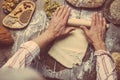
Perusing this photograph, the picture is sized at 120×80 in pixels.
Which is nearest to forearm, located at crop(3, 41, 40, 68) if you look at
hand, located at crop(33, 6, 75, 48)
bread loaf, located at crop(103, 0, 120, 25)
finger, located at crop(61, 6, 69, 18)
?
hand, located at crop(33, 6, 75, 48)

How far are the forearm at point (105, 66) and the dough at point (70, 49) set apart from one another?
0.08 metres

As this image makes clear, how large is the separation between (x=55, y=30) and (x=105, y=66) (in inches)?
9.2

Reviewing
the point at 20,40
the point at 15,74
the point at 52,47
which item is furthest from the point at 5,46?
the point at 15,74

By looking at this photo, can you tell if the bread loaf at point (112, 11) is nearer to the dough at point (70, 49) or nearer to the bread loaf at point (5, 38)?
the dough at point (70, 49)

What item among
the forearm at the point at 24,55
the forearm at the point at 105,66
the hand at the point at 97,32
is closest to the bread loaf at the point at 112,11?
the hand at the point at 97,32

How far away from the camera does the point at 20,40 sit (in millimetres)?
1287

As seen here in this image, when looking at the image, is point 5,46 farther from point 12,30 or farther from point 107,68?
point 107,68

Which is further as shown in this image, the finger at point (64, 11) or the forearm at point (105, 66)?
the finger at point (64, 11)

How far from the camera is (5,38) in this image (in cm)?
125

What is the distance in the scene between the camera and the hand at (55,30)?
1218 millimetres

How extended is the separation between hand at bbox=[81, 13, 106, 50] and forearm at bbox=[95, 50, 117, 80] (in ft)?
0.12

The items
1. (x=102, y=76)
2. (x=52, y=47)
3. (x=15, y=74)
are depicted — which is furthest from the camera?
(x=52, y=47)

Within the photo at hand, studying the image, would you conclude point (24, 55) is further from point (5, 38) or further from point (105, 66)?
point (105, 66)

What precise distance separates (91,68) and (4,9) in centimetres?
43
